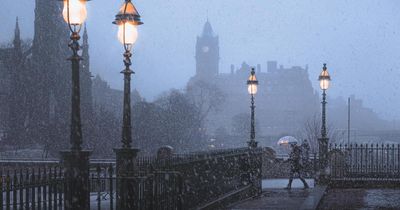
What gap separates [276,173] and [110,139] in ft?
95.8

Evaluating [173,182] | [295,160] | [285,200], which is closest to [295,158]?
[295,160]

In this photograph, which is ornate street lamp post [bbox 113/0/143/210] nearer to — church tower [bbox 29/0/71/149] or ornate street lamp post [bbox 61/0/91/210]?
ornate street lamp post [bbox 61/0/91/210]

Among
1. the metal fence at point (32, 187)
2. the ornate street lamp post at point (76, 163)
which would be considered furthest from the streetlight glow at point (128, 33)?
the metal fence at point (32, 187)

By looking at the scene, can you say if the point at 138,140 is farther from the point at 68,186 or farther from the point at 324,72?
the point at 68,186

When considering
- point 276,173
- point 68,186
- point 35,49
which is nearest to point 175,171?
point 68,186

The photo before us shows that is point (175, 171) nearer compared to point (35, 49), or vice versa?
point (175, 171)

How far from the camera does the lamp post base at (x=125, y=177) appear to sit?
1061cm

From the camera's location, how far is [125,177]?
10594mm

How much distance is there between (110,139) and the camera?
57938 millimetres

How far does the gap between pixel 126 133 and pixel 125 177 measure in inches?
39.5

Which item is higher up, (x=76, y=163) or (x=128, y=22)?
(x=128, y=22)

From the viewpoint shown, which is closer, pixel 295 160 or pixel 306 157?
pixel 295 160

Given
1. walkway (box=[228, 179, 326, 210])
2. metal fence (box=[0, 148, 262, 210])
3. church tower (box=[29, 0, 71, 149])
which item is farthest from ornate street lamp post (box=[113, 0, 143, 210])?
church tower (box=[29, 0, 71, 149])

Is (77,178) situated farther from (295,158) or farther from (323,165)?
(323,165)
